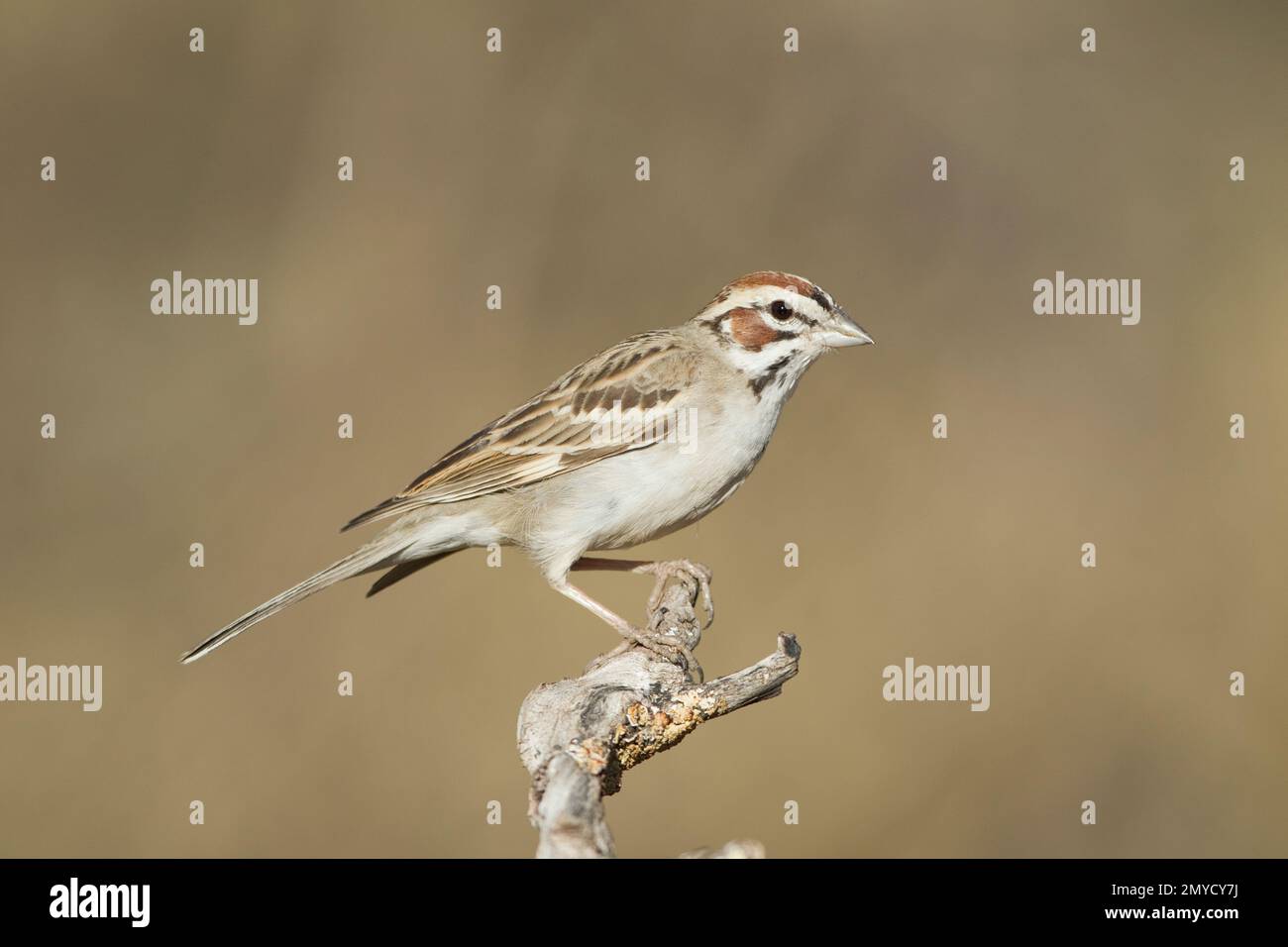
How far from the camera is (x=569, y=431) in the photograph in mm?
6262

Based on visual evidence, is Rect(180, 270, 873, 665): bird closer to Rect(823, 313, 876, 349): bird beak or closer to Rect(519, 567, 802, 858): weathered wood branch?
Rect(823, 313, 876, 349): bird beak

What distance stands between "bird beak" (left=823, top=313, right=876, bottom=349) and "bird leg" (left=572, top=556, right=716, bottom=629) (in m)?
1.41

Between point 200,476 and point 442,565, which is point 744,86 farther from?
point 200,476

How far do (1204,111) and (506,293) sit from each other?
256 inches

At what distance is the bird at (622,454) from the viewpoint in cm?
589

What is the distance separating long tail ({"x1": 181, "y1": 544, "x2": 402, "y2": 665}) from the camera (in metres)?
5.79

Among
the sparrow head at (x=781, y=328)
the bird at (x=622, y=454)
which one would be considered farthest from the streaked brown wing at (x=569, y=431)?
the sparrow head at (x=781, y=328)

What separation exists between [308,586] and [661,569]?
71.8 inches

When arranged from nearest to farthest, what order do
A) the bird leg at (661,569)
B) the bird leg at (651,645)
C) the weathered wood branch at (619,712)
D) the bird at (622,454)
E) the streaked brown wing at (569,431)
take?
1. the weathered wood branch at (619,712)
2. the bird leg at (651,645)
3. the bird at (622,454)
4. the streaked brown wing at (569,431)
5. the bird leg at (661,569)

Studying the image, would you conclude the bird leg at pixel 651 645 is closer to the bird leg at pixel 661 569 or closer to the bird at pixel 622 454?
the bird at pixel 622 454

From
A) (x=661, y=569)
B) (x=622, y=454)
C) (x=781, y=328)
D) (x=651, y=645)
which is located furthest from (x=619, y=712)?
(x=781, y=328)

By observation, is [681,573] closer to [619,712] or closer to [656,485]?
[656,485]

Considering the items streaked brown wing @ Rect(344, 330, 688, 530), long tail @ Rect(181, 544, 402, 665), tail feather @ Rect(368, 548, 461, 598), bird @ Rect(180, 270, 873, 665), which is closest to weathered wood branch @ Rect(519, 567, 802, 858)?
bird @ Rect(180, 270, 873, 665)

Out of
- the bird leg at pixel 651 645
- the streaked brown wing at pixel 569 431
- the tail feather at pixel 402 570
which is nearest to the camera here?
the bird leg at pixel 651 645
